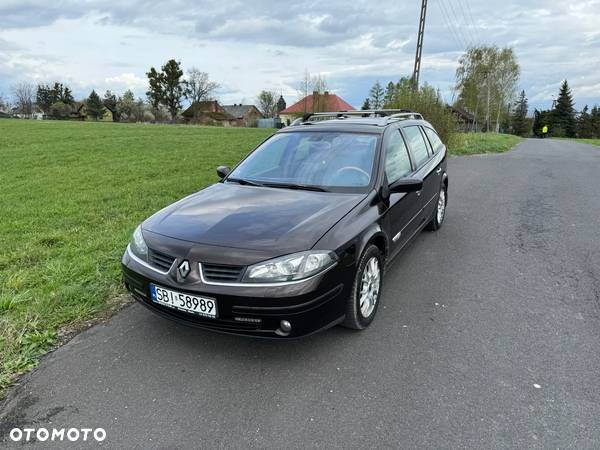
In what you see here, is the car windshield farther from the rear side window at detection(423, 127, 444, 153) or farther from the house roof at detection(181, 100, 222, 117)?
the house roof at detection(181, 100, 222, 117)

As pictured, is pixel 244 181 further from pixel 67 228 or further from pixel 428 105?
pixel 428 105

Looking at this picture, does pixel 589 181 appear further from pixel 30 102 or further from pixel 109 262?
pixel 30 102

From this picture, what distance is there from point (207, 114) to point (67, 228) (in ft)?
242

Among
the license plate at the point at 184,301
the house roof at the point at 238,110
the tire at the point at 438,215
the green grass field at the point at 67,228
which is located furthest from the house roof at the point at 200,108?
the license plate at the point at 184,301

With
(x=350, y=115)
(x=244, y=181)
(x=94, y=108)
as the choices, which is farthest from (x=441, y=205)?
(x=94, y=108)

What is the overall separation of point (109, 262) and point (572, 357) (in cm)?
437

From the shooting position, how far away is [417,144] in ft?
16.6

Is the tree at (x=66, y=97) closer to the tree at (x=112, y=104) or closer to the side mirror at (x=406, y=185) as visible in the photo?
the tree at (x=112, y=104)

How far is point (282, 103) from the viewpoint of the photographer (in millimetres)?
94750

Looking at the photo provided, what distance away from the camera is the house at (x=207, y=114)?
74250 millimetres

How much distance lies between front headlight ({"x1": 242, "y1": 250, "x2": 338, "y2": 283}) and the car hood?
6cm

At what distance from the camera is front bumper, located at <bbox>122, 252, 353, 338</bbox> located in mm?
2619

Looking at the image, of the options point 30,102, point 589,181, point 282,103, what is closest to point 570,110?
point 282,103

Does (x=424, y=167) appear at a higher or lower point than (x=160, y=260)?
higher
